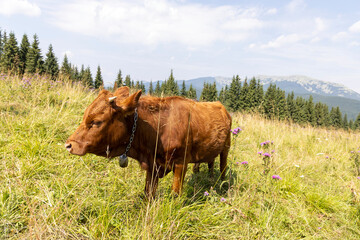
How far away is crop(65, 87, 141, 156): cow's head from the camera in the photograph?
2.47 metres

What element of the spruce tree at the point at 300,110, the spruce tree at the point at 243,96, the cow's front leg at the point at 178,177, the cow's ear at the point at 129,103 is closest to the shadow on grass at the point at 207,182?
the cow's front leg at the point at 178,177

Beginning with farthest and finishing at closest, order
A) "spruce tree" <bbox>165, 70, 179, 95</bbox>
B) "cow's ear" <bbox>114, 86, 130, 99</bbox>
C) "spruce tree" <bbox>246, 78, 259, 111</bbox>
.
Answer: "spruce tree" <bbox>246, 78, 259, 111</bbox> → "spruce tree" <bbox>165, 70, 179, 95</bbox> → "cow's ear" <bbox>114, 86, 130, 99</bbox>

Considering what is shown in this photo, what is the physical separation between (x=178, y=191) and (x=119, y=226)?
0.93 meters

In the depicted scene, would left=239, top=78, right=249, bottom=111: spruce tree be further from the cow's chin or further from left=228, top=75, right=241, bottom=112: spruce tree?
the cow's chin

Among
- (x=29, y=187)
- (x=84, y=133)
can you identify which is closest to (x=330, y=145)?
(x=84, y=133)

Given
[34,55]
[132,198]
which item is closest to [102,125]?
[132,198]

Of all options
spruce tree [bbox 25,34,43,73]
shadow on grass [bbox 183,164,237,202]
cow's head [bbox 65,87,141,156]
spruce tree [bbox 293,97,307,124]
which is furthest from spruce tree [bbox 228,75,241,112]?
cow's head [bbox 65,87,141,156]

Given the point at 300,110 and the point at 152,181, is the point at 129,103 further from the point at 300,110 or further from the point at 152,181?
the point at 300,110

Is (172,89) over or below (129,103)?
Answer: below

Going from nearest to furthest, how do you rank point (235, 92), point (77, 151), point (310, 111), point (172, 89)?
point (77, 151), point (172, 89), point (235, 92), point (310, 111)

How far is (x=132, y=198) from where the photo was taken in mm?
2990

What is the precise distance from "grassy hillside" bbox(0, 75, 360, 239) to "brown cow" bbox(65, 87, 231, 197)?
42 centimetres

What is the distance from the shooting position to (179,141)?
Result: 2996 mm

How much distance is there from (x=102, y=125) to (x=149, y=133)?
25.5 inches
